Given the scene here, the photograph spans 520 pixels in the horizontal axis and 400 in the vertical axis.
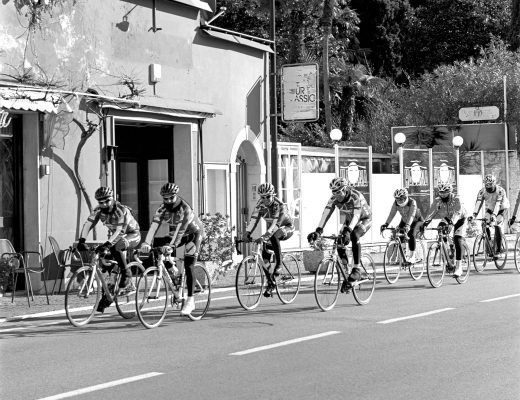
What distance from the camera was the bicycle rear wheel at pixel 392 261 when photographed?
58.5 ft

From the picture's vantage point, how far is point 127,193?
21.8 metres

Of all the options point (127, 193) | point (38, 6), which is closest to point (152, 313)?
point (38, 6)

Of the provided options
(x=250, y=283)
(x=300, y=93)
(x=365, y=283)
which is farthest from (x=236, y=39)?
(x=250, y=283)

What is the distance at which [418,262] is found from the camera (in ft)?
60.3

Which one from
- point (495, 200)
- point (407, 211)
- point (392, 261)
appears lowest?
point (392, 261)

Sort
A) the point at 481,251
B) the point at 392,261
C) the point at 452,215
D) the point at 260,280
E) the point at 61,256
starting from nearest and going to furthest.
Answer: the point at 260,280 → the point at 61,256 → the point at 452,215 → the point at 392,261 → the point at 481,251

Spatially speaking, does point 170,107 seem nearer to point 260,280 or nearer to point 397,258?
point 397,258

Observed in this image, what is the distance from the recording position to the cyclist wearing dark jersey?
14648 mm

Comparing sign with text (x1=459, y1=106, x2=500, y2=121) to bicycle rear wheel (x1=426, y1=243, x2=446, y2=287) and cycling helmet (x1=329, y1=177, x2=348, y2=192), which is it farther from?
cycling helmet (x1=329, y1=177, x2=348, y2=192)

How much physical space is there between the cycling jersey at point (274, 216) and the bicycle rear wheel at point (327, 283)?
1080mm

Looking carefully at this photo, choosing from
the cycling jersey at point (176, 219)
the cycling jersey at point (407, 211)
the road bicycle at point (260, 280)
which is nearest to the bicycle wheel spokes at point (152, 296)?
the cycling jersey at point (176, 219)

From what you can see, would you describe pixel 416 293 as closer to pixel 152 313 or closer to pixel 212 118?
pixel 152 313

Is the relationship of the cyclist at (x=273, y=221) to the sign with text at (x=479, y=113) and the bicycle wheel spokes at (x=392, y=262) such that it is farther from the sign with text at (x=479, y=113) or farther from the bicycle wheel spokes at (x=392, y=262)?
the sign with text at (x=479, y=113)

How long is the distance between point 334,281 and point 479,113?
27.2m
